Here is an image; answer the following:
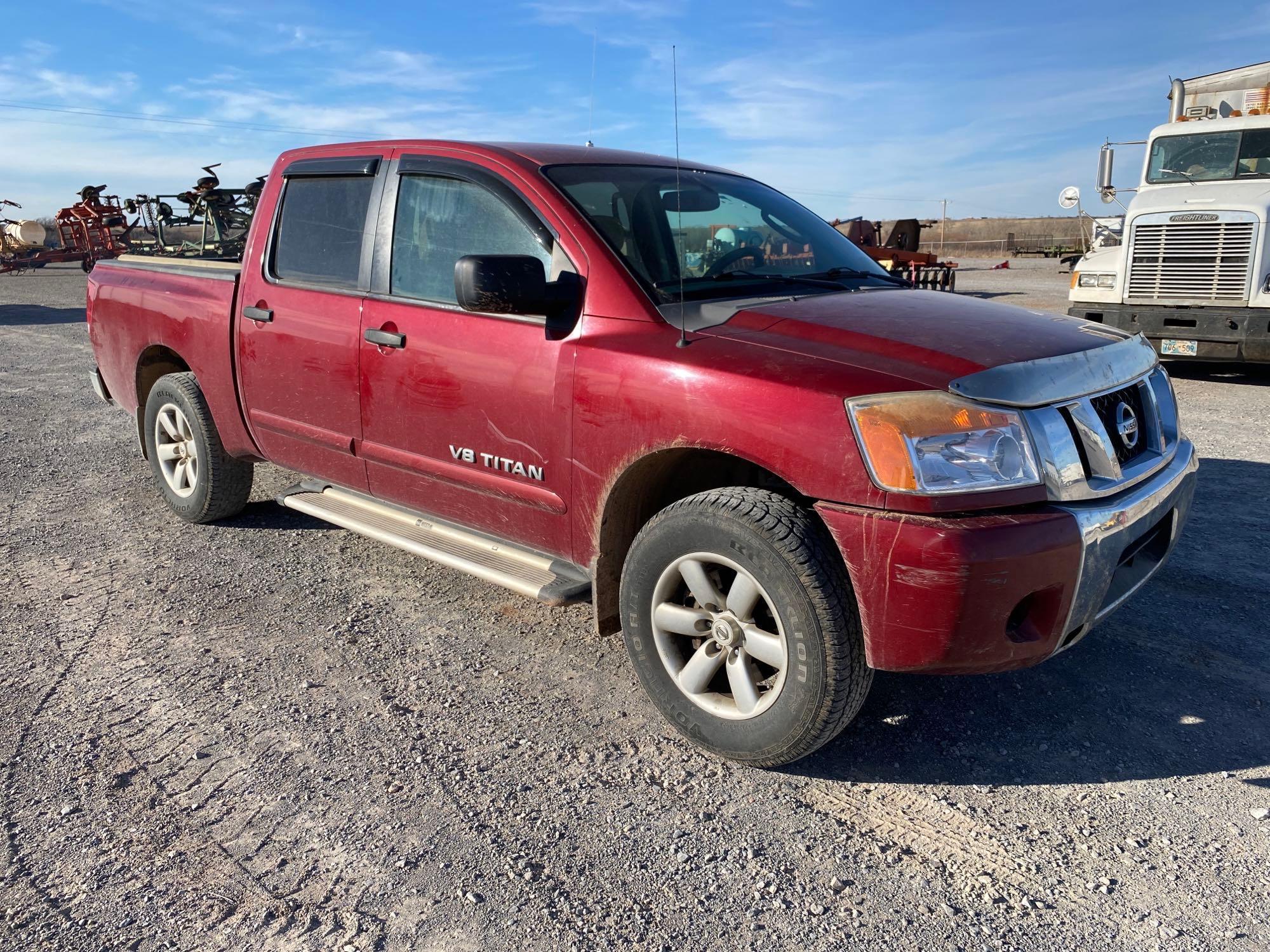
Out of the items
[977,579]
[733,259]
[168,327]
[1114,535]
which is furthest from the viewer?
[168,327]

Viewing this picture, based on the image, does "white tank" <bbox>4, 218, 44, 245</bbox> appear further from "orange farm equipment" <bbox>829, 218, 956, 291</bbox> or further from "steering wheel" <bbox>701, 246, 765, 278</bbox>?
"steering wheel" <bbox>701, 246, 765, 278</bbox>

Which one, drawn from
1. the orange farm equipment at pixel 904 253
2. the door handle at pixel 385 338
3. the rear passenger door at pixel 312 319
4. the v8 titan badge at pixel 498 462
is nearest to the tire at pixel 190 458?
the rear passenger door at pixel 312 319

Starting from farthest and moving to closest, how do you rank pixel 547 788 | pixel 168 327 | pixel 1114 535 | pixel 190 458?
1. pixel 190 458
2. pixel 168 327
3. pixel 547 788
4. pixel 1114 535

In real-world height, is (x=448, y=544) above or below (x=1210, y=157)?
below

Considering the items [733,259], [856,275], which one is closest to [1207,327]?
[856,275]

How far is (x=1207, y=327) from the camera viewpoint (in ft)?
29.1

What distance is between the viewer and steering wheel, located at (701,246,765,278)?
3.39 meters

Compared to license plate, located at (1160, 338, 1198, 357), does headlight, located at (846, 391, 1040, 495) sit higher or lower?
higher

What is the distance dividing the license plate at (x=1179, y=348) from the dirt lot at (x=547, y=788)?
18.4ft

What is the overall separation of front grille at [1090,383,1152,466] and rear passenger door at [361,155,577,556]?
1.64 meters

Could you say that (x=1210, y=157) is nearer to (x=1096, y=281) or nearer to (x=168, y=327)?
(x=1096, y=281)

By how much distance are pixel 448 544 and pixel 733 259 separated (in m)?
1.53

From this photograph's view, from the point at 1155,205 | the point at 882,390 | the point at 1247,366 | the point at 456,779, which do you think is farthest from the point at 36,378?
the point at 1247,366

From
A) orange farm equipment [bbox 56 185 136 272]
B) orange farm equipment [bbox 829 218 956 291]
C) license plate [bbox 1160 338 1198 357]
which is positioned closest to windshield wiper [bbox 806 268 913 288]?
license plate [bbox 1160 338 1198 357]
